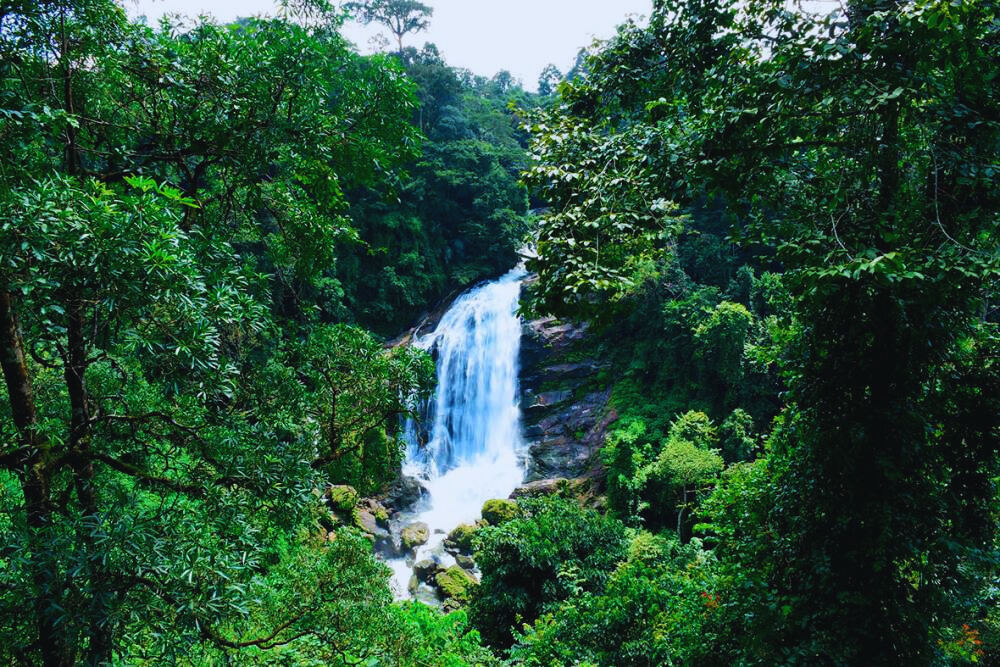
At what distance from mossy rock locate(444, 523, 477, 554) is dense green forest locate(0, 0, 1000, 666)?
9381 mm

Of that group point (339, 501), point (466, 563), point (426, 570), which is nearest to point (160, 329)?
point (426, 570)

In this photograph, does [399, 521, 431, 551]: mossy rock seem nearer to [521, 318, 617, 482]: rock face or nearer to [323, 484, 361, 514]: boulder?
[323, 484, 361, 514]: boulder

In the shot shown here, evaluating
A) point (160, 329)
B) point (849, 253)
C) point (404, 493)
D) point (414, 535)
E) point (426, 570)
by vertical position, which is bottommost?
point (426, 570)

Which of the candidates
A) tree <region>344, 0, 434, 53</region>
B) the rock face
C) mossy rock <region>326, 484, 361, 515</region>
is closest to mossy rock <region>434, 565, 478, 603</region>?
mossy rock <region>326, 484, 361, 515</region>

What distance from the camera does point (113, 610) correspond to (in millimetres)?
2346

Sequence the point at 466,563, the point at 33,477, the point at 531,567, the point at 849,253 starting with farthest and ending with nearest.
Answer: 1. the point at 466,563
2. the point at 531,567
3. the point at 849,253
4. the point at 33,477

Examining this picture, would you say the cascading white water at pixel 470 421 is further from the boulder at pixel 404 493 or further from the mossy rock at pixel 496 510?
the mossy rock at pixel 496 510

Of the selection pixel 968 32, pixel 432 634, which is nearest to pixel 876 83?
pixel 968 32

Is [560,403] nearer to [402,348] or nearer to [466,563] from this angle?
[466,563]

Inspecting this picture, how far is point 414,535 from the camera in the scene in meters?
16.1

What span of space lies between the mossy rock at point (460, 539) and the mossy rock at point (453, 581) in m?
1.37

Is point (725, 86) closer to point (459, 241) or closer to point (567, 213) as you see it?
point (567, 213)

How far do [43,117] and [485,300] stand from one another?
21.5 m

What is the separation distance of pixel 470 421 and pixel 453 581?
25.6 feet
